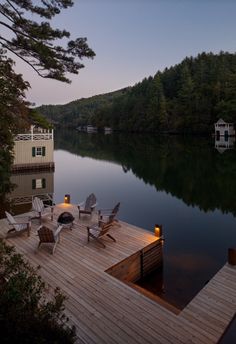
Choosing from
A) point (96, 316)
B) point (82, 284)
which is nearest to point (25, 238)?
point (82, 284)

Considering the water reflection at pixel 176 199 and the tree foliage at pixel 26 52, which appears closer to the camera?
the tree foliage at pixel 26 52

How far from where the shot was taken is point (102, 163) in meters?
A: 35.8

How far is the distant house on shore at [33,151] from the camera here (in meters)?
25.3

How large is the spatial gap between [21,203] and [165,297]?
1182 centimetres

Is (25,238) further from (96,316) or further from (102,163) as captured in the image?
(102,163)

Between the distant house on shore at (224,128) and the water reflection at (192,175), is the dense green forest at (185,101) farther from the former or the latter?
the water reflection at (192,175)

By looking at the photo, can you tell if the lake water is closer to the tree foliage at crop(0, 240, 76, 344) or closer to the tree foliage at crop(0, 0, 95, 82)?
the tree foliage at crop(0, 240, 76, 344)

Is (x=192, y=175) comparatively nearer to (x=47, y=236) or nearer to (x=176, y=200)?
(x=176, y=200)

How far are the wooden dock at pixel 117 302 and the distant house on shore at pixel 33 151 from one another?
60.7 feet

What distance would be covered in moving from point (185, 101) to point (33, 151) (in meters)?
56.4

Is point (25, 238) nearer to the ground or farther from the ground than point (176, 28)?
nearer to the ground

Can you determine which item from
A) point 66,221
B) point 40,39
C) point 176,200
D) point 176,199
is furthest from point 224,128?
point 40,39

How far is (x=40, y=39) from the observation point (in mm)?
7312

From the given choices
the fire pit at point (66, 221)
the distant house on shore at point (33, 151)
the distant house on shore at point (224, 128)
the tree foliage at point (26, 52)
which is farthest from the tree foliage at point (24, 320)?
the distant house on shore at point (224, 128)
